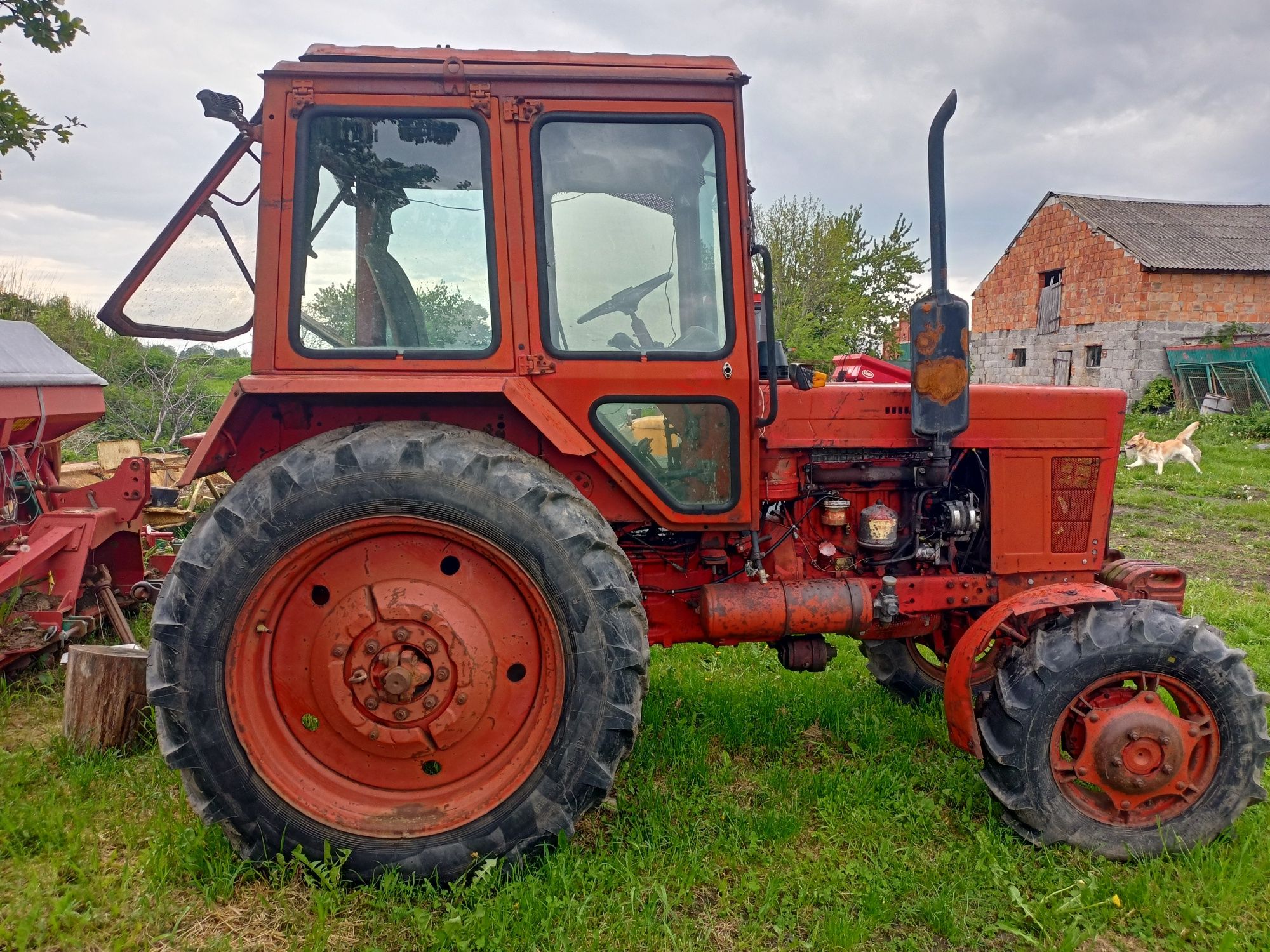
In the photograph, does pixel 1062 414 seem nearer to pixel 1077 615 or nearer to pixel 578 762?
pixel 1077 615

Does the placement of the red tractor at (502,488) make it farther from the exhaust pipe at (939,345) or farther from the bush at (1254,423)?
the bush at (1254,423)

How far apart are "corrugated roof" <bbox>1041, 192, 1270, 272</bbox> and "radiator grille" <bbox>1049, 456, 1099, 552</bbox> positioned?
1718cm

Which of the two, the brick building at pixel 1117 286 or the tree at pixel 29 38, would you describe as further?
the brick building at pixel 1117 286

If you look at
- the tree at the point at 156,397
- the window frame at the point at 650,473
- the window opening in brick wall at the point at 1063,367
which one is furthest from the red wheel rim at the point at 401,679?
the window opening in brick wall at the point at 1063,367

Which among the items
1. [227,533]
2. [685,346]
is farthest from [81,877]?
[685,346]

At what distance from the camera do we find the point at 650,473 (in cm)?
250

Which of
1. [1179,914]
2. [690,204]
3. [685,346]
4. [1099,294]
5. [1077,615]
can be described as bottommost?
[1179,914]

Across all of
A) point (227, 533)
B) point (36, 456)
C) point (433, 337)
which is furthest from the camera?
point (36, 456)

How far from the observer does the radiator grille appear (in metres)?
2.94

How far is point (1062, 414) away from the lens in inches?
115

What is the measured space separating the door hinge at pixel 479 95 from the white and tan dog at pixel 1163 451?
1218 centimetres

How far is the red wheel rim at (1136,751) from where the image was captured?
97.3 inches

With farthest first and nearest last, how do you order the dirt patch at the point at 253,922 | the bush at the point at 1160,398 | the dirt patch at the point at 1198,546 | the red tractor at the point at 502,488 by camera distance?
the bush at the point at 1160,398, the dirt patch at the point at 1198,546, the red tractor at the point at 502,488, the dirt patch at the point at 253,922

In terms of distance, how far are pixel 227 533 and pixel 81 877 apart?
121 cm
